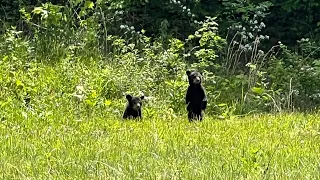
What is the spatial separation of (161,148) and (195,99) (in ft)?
8.52

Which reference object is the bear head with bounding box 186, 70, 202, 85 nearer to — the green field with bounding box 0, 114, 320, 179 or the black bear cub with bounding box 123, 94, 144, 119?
the green field with bounding box 0, 114, 320, 179

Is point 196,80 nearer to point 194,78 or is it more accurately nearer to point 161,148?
point 194,78

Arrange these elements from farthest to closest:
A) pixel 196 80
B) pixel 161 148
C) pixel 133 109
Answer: pixel 133 109 → pixel 196 80 → pixel 161 148

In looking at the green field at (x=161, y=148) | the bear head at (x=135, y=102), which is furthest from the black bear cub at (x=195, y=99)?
the bear head at (x=135, y=102)

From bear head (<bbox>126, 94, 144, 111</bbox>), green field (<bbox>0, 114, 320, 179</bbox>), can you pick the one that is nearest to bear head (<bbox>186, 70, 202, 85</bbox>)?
green field (<bbox>0, 114, 320, 179</bbox>)

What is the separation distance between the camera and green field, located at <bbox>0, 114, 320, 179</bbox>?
6016 millimetres

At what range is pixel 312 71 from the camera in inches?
484

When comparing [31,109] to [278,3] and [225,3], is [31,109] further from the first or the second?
[278,3]

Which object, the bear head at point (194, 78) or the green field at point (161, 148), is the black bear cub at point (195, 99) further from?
the green field at point (161, 148)

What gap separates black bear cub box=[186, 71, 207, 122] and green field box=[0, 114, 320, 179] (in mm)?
202

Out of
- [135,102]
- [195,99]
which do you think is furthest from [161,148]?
[135,102]

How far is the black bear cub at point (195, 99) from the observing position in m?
9.61

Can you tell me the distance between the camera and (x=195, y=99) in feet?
31.7

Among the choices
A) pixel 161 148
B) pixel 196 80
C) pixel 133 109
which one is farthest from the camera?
pixel 133 109
